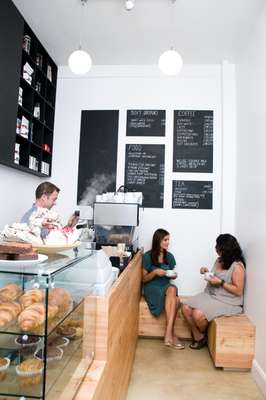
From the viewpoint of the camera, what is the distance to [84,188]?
3.74m

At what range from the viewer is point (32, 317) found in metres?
0.82

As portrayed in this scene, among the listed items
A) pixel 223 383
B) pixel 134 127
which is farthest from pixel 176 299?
pixel 134 127

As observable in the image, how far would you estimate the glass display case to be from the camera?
813 mm

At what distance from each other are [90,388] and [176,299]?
2212 millimetres

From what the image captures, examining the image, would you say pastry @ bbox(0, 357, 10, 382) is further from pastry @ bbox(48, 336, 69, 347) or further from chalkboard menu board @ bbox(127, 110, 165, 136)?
chalkboard menu board @ bbox(127, 110, 165, 136)

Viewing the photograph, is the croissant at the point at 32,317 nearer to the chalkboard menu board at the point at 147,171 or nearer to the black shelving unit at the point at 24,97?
the black shelving unit at the point at 24,97

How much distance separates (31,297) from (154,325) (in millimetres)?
2602

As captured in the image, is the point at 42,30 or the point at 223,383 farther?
the point at 42,30

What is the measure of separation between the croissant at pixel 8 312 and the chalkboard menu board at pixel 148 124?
121 inches

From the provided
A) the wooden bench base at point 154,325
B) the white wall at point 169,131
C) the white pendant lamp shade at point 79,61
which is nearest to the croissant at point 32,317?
the white pendant lamp shade at point 79,61

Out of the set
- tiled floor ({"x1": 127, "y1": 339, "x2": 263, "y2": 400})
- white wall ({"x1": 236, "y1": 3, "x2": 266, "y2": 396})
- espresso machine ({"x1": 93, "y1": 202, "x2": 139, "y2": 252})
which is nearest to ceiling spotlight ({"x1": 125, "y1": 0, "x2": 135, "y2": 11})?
white wall ({"x1": 236, "y1": 3, "x2": 266, "y2": 396})

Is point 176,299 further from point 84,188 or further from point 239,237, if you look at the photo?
point 84,188

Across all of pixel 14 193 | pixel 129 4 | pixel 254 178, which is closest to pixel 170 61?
pixel 129 4

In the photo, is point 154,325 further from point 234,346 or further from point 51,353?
point 51,353
